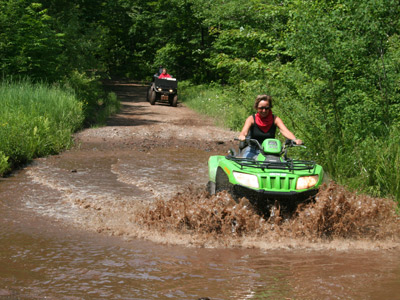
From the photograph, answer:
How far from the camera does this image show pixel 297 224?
249 inches

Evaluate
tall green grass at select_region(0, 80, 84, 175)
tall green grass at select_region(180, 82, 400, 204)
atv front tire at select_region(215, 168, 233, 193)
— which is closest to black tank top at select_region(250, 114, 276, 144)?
atv front tire at select_region(215, 168, 233, 193)

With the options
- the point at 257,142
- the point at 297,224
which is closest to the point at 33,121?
the point at 257,142

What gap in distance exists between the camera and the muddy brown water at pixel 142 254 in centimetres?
476

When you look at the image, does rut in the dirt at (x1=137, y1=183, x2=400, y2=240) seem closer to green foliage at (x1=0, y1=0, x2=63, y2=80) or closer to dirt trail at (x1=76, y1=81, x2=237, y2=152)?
dirt trail at (x1=76, y1=81, x2=237, y2=152)

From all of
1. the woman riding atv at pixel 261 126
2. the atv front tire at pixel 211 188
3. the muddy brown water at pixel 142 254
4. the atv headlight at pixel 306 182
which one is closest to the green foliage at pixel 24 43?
the muddy brown water at pixel 142 254

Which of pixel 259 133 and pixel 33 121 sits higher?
pixel 259 133

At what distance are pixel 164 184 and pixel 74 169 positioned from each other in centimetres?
221

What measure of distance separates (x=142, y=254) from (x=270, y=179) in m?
1.64

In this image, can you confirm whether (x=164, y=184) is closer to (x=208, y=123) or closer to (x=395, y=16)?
(x=395, y=16)

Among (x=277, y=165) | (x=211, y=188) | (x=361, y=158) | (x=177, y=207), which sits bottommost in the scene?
(x=177, y=207)

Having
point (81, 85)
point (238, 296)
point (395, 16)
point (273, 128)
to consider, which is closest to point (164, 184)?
point (273, 128)

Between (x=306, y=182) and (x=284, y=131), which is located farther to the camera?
(x=284, y=131)

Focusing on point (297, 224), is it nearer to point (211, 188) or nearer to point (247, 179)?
point (247, 179)

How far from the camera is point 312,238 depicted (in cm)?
636
